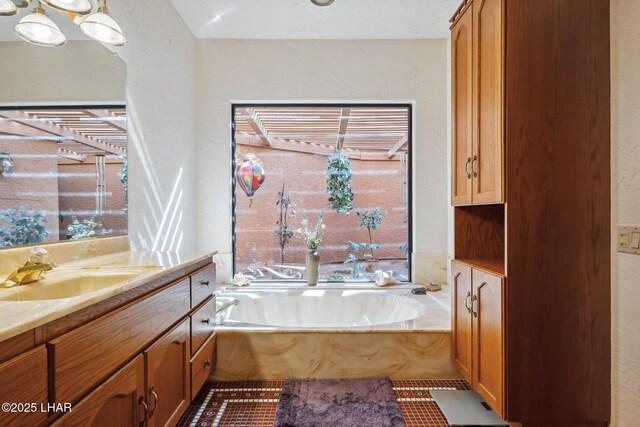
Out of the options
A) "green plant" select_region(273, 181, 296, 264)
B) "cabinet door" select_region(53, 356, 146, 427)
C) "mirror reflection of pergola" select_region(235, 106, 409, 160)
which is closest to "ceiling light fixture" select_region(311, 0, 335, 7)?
"mirror reflection of pergola" select_region(235, 106, 409, 160)

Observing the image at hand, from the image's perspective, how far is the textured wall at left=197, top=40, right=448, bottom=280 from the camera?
3.17m

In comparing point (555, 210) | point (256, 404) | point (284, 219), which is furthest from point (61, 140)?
point (555, 210)

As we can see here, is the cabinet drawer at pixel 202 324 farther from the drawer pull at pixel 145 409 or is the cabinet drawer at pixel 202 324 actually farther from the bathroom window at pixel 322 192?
the bathroom window at pixel 322 192

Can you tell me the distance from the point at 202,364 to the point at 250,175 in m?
1.82

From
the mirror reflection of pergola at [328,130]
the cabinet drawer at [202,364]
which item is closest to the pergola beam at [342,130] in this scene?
the mirror reflection of pergola at [328,130]

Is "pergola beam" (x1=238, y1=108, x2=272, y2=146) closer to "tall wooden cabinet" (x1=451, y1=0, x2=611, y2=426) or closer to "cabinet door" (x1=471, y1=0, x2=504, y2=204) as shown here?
"cabinet door" (x1=471, y1=0, x2=504, y2=204)

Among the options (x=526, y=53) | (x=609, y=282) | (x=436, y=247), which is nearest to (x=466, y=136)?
(x=526, y=53)

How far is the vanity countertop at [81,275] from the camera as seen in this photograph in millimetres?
745

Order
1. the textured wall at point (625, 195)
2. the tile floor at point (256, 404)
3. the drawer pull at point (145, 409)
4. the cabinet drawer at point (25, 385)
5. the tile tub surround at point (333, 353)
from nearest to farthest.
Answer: the cabinet drawer at point (25, 385) → the drawer pull at point (145, 409) → the textured wall at point (625, 195) → the tile floor at point (256, 404) → the tile tub surround at point (333, 353)

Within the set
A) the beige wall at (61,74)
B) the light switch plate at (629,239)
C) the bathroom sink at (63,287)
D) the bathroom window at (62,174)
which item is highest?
the beige wall at (61,74)

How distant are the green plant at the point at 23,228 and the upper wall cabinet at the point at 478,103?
1.93 m

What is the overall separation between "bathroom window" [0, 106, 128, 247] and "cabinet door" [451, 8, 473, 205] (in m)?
1.86

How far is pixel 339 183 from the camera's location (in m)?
3.35

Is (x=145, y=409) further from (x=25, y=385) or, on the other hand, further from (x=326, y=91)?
(x=326, y=91)
